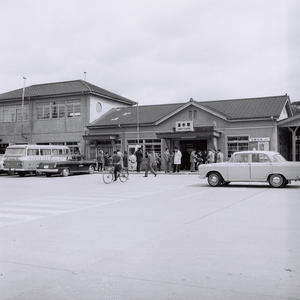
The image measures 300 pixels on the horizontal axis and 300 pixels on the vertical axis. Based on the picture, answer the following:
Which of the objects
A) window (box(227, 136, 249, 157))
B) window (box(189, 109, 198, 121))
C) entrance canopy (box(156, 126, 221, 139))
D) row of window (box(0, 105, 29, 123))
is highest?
row of window (box(0, 105, 29, 123))

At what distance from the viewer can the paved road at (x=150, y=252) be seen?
444 centimetres

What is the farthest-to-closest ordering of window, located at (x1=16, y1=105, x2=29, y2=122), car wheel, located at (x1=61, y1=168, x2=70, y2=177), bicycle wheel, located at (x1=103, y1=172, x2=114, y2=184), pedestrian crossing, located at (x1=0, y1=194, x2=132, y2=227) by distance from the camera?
window, located at (x1=16, y1=105, x2=29, y2=122) < car wheel, located at (x1=61, y1=168, x2=70, y2=177) < bicycle wheel, located at (x1=103, y1=172, x2=114, y2=184) < pedestrian crossing, located at (x1=0, y1=194, x2=132, y2=227)

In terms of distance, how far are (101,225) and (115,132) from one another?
26.8 metres

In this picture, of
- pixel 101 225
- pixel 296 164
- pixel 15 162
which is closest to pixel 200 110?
pixel 15 162

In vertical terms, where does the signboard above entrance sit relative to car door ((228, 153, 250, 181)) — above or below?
above

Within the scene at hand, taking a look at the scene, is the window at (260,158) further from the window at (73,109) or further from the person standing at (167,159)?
the window at (73,109)

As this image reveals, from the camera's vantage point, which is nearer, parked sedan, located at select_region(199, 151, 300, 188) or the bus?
parked sedan, located at select_region(199, 151, 300, 188)

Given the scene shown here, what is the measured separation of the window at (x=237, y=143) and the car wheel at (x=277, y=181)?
1348 cm

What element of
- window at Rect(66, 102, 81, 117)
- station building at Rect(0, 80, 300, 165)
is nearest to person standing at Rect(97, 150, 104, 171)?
station building at Rect(0, 80, 300, 165)

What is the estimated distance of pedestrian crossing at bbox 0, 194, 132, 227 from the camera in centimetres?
934

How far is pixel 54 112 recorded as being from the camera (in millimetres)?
38031

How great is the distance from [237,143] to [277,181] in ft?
46.2

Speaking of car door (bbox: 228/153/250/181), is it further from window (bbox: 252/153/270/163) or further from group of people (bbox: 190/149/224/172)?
group of people (bbox: 190/149/224/172)

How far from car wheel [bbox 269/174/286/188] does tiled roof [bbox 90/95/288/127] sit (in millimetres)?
13298
